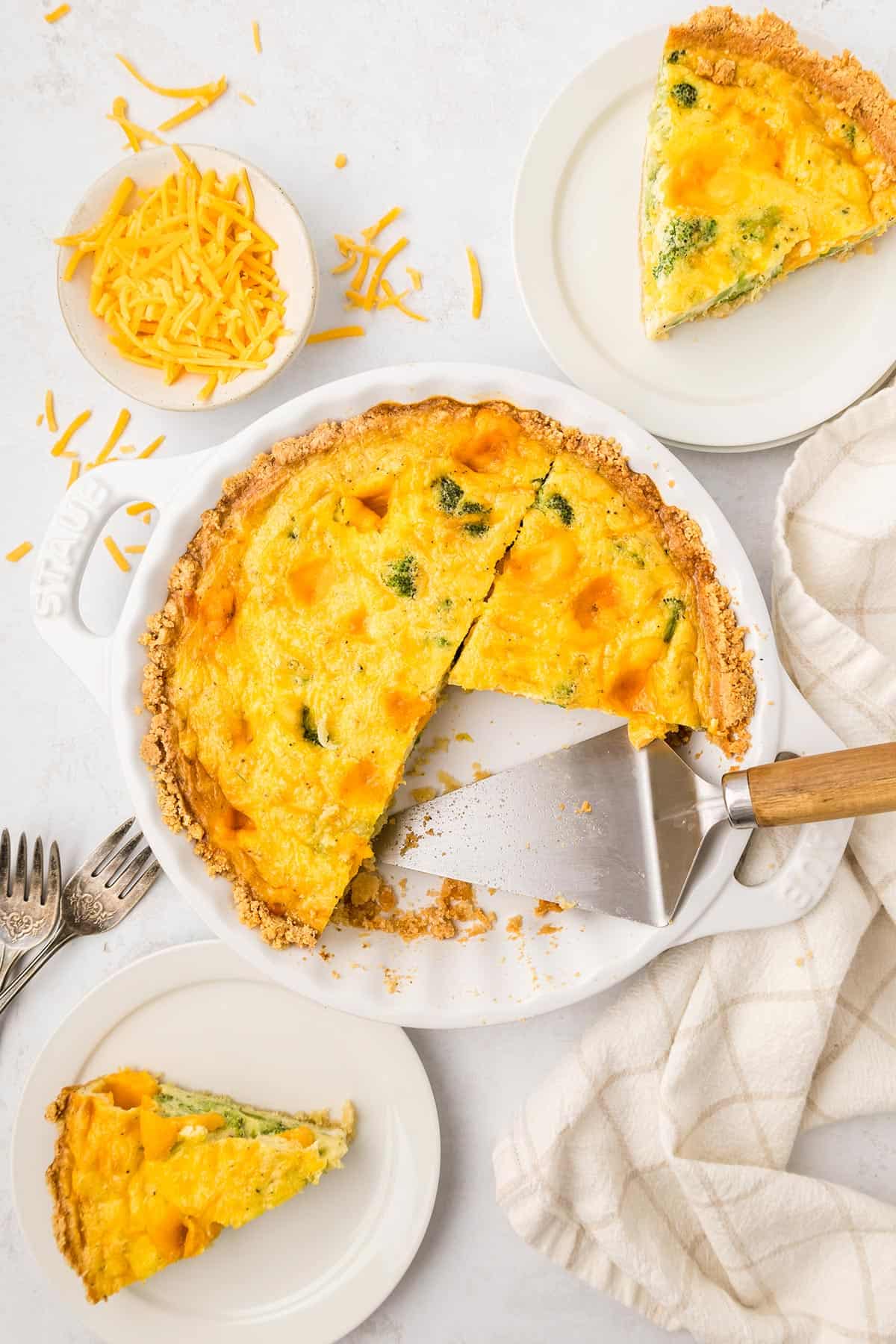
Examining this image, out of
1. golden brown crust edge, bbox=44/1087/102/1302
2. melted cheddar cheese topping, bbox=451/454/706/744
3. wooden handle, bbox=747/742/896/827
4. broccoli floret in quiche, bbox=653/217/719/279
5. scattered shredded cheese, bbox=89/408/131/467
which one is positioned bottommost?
golden brown crust edge, bbox=44/1087/102/1302

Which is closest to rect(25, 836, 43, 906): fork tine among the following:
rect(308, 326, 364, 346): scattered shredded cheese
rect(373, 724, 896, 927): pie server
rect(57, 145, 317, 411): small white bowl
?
rect(373, 724, 896, 927): pie server

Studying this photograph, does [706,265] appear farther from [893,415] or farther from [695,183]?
[893,415]

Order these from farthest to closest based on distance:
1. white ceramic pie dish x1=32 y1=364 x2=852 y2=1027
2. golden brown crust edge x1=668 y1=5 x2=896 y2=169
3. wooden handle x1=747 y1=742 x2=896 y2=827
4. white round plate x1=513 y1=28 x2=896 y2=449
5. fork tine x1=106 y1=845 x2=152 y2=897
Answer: fork tine x1=106 y1=845 x2=152 y2=897, white round plate x1=513 y1=28 x2=896 y2=449, golden brown crust edge x1=668 y1=5 x2=896 y2=169, white ceramic pie dish x1=32 y1=364 x2=852 y2=1027, wooden handle x1=747 y1=742 x2=896 y2=827

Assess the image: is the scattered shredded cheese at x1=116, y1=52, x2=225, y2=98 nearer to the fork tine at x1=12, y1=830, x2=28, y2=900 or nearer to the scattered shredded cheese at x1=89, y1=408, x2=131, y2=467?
the scattered shredded cheese at x1=89, y1=408, x2=131, y2=467

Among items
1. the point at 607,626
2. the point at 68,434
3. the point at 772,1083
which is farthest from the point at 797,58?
the point at 772,1083

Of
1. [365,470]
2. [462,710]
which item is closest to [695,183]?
[365,470]

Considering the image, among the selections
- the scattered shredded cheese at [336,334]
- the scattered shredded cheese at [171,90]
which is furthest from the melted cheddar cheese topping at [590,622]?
the scattered shredded cheese at [171,90]

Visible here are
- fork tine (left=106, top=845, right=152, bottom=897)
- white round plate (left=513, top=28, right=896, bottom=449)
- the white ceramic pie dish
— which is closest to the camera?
the white ceramic pie dish
